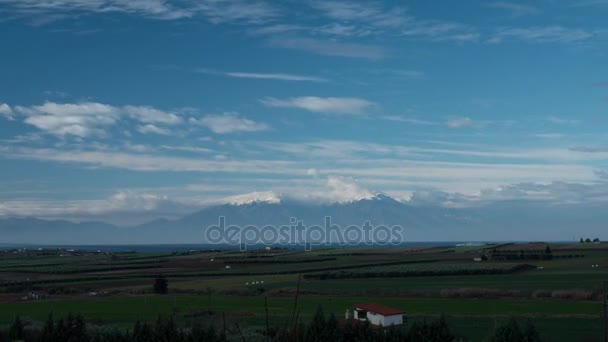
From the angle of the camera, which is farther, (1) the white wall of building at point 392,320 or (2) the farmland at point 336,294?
(2) the farmland at point 336,294

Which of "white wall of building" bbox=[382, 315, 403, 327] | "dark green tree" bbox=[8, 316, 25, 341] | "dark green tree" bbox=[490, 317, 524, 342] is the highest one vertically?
"dark green tree" bbox=[8, 316, 25, 341]

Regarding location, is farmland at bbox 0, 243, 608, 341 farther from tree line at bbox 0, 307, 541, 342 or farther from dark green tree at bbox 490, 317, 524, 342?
dark green tree at bbox 490, 317, 524, 342

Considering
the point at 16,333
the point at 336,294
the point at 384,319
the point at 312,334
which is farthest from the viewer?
the point at 336,294

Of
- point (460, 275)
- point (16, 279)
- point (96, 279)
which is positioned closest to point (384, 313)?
point (460, 275)

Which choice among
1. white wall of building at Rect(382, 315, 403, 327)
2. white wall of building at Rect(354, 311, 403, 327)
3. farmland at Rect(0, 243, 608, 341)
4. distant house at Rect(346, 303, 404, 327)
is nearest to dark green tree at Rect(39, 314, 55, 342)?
farmland at Rect(0, 243, 608, 341)

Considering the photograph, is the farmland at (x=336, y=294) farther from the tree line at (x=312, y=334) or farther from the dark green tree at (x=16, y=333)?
the dark green tree at (x=16, y=333)

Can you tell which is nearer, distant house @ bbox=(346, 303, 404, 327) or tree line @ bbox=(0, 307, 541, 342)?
tree line @ bbox=(0, 307, 541, 342)

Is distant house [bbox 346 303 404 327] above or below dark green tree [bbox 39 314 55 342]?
below

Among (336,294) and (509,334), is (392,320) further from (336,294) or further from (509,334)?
(336,294)

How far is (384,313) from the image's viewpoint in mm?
42531

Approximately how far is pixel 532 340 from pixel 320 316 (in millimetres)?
10127

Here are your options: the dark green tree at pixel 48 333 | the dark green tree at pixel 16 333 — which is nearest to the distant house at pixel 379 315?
the dark green tree at pixel 48 333

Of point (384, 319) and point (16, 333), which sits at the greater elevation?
point (16, 333)

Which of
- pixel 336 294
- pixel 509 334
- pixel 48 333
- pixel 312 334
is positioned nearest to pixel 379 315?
pixel 312 334
